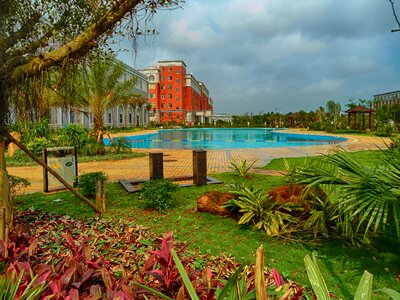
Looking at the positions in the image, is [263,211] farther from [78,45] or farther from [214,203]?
[78,45]

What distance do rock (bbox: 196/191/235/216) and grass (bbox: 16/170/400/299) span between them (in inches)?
4.6

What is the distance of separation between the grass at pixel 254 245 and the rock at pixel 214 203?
0.12 metres

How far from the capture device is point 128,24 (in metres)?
3.64

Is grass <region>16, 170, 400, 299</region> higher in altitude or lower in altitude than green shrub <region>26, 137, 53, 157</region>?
lower

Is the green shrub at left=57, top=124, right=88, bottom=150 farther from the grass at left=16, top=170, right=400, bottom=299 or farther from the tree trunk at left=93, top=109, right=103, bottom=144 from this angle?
the grass at left=16, top=170, right=400, bottom=299

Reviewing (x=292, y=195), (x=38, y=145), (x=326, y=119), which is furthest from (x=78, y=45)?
(x=326, y=119)

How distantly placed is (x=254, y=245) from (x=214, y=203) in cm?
131

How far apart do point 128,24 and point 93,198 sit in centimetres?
391

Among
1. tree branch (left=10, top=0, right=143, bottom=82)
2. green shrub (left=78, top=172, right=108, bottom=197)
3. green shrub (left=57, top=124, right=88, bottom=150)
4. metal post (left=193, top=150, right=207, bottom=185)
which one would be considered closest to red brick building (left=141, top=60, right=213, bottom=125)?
green shrub (left=57, top=124, right=88, bottom=150)

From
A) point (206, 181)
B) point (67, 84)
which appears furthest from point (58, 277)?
point (206, 181)

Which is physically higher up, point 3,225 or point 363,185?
point 363,185

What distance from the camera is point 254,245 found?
4.09 m

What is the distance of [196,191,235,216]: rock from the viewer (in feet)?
17.0

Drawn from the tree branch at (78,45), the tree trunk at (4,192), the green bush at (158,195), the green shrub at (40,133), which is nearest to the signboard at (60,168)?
the green bush at (158,195)
